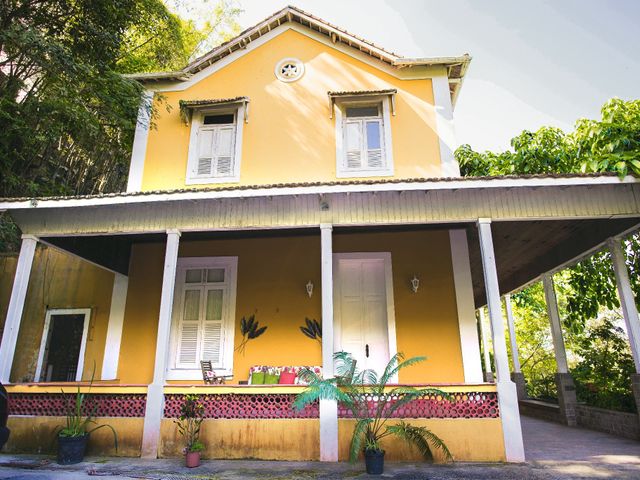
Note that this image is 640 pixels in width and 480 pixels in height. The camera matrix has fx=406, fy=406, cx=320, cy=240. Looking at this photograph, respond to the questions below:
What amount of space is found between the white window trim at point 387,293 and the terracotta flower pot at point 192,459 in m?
2.84

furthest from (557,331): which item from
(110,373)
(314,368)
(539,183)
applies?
(110,373)

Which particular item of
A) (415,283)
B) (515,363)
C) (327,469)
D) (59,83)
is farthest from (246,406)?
(515,363)

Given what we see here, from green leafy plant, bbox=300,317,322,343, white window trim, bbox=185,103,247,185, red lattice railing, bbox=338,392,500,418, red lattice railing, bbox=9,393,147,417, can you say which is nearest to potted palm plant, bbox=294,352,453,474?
red lattice railing, bbox=338,392,500,418

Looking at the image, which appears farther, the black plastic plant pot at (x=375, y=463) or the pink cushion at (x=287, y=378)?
the pink cushion at (x=287, y=378)

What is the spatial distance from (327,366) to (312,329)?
197cm

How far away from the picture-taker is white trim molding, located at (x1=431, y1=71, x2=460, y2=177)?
7.23 m

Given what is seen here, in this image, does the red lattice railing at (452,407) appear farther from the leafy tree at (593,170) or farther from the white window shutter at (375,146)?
the white window shutter at (375,146)

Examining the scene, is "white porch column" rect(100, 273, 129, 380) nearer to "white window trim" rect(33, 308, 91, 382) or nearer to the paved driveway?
"white window trim" rect(33, 308, 91, 382)

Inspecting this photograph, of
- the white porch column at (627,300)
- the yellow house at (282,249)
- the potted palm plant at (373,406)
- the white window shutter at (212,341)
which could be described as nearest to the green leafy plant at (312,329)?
the yellow house at (282,249)

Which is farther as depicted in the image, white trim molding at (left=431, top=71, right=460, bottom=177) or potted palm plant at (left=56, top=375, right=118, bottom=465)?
white trim molding at (left=431, top=71, right=460, bottom=177)

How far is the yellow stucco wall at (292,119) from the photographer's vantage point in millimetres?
7449

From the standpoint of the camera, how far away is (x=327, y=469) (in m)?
4.57

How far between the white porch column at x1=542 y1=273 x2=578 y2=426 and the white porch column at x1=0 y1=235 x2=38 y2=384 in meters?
9.46

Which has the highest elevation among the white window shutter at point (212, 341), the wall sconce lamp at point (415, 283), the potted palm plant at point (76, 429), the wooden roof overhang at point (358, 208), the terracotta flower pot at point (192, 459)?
the wooden roof overhang at point (358, 208)
